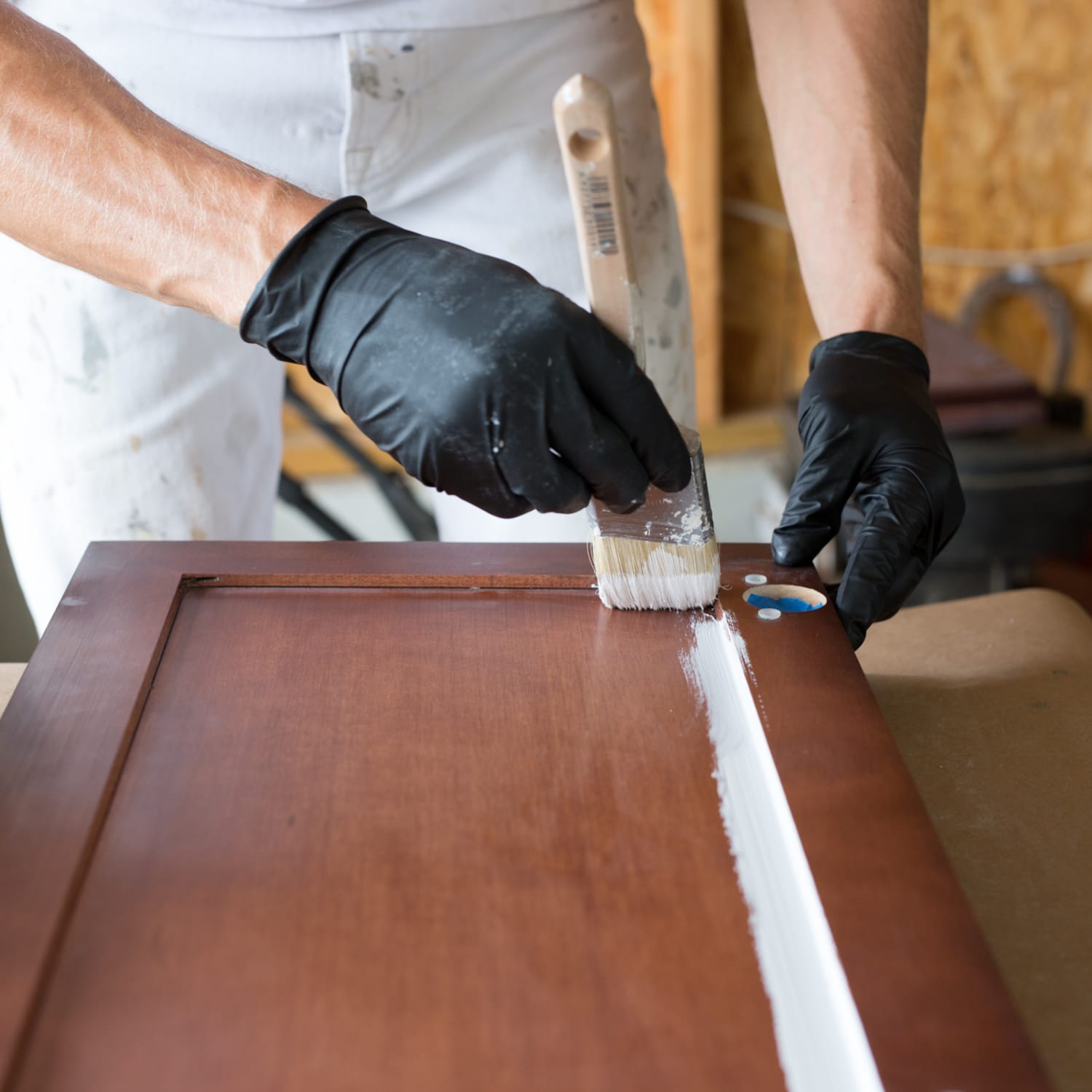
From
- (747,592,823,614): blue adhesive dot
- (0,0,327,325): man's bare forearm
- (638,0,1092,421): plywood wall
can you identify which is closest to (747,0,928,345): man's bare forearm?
(747,592,823,614): blue adhesive dot

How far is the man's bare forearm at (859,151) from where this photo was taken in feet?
3.73

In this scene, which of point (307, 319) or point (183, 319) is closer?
point (307, 319)

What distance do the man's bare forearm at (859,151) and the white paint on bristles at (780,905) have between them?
1.57 ft

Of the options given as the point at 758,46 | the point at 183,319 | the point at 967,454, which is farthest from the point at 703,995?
the point at 967,454

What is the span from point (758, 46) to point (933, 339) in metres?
1.39

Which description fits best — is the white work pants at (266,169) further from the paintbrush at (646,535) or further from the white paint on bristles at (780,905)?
the white paint on bristles at (780,905)

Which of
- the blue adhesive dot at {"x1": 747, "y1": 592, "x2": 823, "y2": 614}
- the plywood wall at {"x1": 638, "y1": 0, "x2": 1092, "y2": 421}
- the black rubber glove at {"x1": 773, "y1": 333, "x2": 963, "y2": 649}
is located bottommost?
the plywood wall at {"x1": 638, "y1": 0, "x2": 1092, "y2": 421}

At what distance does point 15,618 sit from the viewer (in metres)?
1.63

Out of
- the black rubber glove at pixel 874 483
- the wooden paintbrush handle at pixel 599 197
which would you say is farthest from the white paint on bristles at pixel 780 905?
the wooden paintbrush handle at pixel 599 197

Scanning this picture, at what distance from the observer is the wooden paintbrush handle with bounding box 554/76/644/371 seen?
0.67 metres

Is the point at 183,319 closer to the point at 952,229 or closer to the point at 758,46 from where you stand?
the point at 758,46

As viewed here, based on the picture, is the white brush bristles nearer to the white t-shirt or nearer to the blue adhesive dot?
the blue adhesive dot

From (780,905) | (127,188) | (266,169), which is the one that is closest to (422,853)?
(780,905)

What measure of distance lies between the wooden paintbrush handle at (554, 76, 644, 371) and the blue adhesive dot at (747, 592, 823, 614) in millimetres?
250
